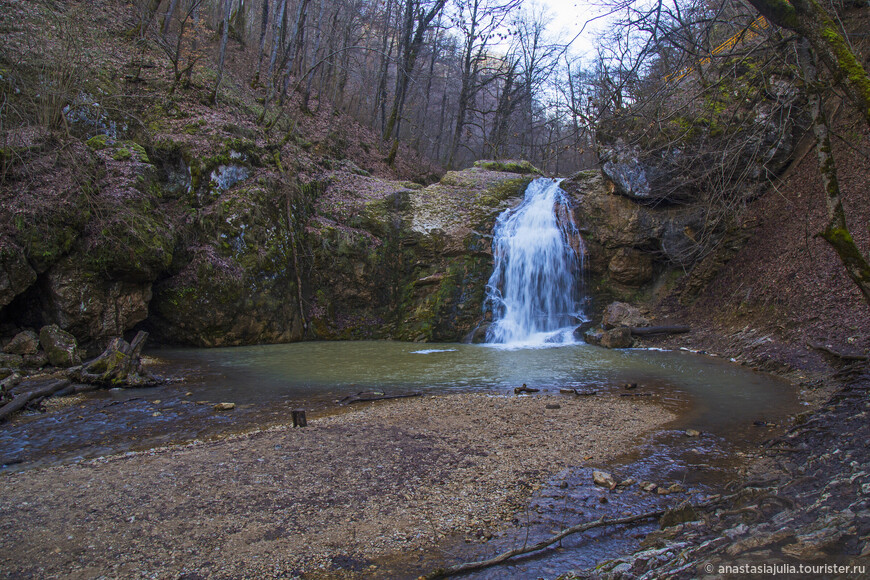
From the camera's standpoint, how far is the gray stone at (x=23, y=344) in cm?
794

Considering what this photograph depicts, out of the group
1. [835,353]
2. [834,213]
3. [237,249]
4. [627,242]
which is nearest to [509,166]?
[627,242]

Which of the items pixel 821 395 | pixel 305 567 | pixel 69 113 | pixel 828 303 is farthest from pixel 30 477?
pixel 828 303

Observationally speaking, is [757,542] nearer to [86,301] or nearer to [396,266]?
[86,301]

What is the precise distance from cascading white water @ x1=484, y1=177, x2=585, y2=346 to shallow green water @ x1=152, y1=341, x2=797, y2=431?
68.3 inches

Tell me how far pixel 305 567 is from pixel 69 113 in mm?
12019

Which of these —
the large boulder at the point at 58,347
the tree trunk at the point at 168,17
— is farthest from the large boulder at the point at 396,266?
the tree trunk at the point at 168,17

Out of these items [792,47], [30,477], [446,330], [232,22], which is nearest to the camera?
[30,477]

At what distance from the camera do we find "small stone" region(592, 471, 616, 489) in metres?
3.56

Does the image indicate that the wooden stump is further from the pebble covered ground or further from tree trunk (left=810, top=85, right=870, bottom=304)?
tree trunk (left=810, top=85, right=870, bottom=304)

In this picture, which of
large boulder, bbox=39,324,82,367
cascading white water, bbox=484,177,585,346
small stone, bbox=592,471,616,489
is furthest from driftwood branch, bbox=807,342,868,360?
large boulder, bbox=39,324,82,367

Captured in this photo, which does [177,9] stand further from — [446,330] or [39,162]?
[446,330]

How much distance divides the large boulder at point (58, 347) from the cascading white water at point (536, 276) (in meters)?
9.08

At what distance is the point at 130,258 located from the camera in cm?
957

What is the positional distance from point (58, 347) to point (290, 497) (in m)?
7.21
